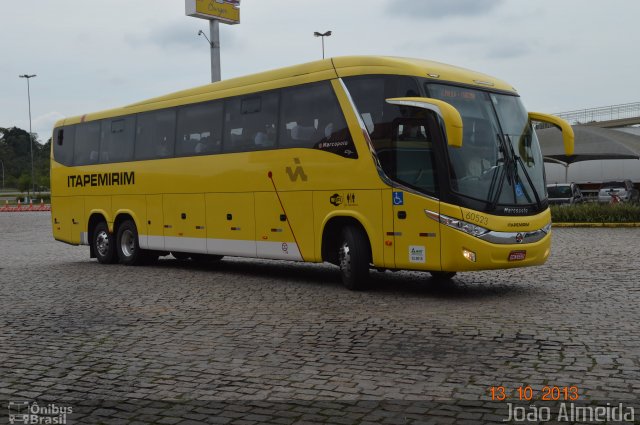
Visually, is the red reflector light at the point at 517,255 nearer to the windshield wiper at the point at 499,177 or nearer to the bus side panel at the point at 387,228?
the windshield wiper at the point at 499,177

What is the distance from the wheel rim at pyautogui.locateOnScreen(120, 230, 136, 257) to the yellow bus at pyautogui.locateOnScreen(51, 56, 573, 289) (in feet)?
2.20

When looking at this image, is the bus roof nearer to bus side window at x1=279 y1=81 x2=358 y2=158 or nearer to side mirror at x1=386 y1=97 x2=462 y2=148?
bus side window at x1=279 y1=81 x2=358 y2=158

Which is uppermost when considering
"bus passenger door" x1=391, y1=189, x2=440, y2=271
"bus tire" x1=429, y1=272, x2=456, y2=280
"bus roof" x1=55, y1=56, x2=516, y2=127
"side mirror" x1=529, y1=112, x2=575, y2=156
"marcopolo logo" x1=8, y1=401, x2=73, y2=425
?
"bus roof" x1=55, y1=56, x2=516, y2=127

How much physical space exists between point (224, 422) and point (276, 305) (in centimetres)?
530

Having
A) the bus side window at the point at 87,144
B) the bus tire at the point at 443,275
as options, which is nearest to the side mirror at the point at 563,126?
the bus tire at the point at 443,275

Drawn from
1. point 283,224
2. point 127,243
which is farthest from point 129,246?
point 283,224

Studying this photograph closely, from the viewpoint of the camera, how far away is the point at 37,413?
5.61 metres

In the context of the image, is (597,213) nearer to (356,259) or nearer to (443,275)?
(443,275)

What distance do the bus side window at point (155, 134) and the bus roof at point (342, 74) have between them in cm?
85

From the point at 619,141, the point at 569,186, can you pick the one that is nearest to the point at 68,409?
the point at 619,141

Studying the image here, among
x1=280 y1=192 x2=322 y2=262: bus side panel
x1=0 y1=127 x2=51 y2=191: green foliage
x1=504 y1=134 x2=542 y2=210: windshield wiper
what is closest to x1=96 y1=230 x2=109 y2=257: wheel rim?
x1=280 y1=192 x2=322 y2=262: bus side panel

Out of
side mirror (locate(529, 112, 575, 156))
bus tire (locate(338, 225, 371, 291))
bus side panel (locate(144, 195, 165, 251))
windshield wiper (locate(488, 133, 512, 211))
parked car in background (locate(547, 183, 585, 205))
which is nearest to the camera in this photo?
windshield wiper (locate(488, 133, 512, 211))

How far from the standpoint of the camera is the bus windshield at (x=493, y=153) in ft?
35.8

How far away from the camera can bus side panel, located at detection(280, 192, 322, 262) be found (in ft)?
42.1
